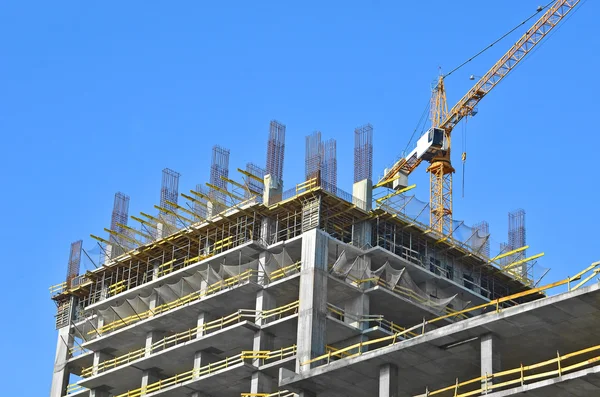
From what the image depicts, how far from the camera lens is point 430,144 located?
130500 millimetres

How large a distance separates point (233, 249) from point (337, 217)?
6.76m

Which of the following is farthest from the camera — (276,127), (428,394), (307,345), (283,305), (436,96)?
(436,96)

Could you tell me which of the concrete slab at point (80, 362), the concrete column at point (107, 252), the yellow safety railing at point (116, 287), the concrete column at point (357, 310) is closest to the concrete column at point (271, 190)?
the concrete column at point (357, 310)

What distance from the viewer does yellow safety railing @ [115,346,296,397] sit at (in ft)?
270

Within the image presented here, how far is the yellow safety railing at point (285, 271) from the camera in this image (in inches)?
3327

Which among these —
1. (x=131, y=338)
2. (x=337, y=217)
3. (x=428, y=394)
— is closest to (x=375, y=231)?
(x=337, y=217)

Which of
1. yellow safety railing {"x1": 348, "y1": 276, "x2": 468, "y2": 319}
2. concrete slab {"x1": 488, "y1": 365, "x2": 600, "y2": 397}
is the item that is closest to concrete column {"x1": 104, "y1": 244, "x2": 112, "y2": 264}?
yellow safety railing {"x1": 348, "y1": 276, "x2": 468, "y2": 319}

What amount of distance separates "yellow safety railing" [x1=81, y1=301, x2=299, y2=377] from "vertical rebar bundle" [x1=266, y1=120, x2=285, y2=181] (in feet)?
31.4

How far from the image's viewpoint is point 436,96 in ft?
450

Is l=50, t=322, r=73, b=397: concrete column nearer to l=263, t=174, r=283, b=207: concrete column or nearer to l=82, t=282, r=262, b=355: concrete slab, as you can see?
l=82, t=282, r=262, b=355: concrete slab

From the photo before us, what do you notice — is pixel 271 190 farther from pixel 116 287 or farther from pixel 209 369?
pixel 116 287

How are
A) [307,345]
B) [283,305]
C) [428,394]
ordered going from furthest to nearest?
[283,305] < [307,345] < [428,394]

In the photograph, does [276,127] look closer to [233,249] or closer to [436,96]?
[233,249]

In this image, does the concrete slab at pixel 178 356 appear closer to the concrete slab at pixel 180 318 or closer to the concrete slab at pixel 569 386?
the concrete slab at pixel 180 318
